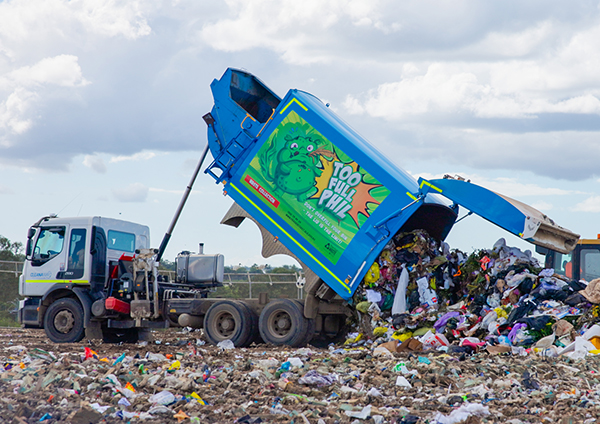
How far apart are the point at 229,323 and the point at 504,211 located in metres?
4.67

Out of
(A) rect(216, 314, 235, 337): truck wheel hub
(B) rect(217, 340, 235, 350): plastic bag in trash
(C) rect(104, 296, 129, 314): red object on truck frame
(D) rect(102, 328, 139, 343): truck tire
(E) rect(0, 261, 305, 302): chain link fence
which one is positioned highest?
(E) rect(0, 261, 305, 302): chain link fence

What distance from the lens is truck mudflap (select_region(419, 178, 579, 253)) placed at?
8211mm

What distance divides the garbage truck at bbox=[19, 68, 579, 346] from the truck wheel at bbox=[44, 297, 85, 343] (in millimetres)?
18

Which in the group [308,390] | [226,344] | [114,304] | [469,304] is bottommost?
[226,344]

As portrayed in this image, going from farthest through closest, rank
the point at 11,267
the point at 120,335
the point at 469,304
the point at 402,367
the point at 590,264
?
the point at 11,267, the point at 120,335, the point at 590,264, the point at 469,304, the point at 402,367

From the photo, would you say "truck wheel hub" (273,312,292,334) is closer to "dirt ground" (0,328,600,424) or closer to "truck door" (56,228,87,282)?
"dirt ground" (0,328,600,424)

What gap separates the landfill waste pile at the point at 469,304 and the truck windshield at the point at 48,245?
552 cm

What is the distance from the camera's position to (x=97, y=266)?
1098 cm

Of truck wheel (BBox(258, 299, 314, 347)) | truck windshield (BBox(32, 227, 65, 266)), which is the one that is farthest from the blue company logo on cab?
truck wheel (BBox(258, 299, 314, 347))

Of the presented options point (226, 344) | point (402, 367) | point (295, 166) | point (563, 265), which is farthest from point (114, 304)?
point (563, 265)

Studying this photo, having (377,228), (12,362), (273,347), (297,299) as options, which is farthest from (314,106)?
(12,362)

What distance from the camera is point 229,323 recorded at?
398 inches

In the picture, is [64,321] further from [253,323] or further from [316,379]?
[316,379]

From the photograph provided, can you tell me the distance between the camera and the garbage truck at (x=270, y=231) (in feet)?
28.9
